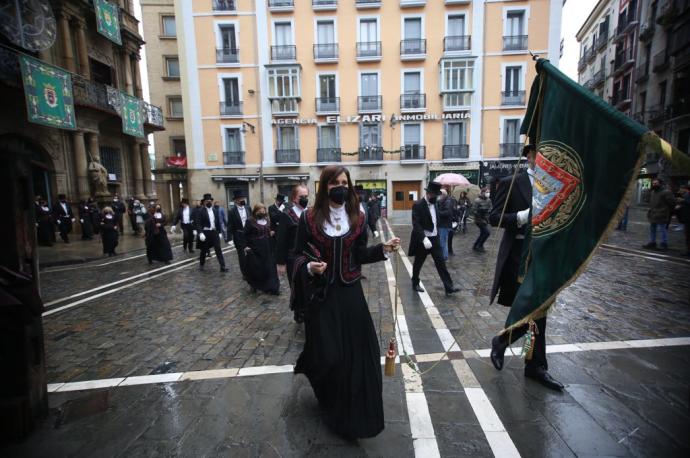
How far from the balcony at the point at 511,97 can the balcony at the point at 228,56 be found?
1903 cm

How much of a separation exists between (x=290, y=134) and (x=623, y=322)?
23.2m

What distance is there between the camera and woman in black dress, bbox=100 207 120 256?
10.6 m

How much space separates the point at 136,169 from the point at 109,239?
10579mm

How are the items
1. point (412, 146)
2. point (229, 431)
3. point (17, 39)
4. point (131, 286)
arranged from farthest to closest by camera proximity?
point (412, 146) < point (17, 39) < point (131, 286) < point (229, 431)

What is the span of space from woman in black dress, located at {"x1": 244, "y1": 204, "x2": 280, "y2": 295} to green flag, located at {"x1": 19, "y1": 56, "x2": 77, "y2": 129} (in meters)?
11.1

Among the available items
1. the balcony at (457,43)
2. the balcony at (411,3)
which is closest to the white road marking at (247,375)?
the balcony at (457,43)

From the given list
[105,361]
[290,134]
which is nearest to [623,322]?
[105,361]

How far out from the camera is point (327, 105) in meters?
24.0

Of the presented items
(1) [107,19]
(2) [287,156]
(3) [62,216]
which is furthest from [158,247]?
(2) [287,156]

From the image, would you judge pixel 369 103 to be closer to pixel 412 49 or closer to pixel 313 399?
pixel 412 49

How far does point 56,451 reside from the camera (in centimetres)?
236

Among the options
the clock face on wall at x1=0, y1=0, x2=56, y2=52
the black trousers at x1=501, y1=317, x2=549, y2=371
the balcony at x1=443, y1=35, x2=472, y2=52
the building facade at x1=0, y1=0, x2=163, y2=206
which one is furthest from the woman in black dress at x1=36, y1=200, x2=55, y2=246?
the balcony at x1=443, y1=35, x2=472, y2=52

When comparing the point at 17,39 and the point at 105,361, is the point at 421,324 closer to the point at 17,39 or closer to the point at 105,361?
the point at 105,361

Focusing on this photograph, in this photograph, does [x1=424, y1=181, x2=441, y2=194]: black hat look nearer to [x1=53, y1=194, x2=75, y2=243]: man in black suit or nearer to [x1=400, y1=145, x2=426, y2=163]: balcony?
[x1=53, y1=194, x2=75, y2=243]: man in black suit
